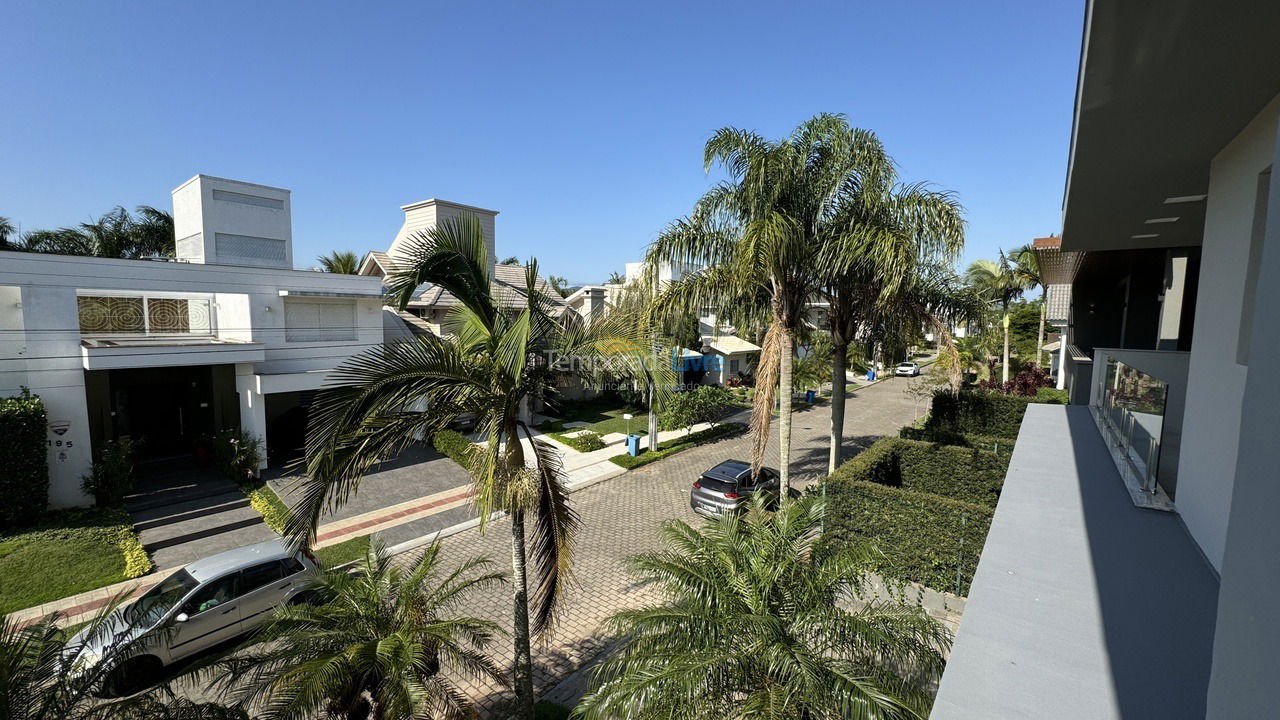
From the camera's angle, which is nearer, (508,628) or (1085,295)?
(508,628)

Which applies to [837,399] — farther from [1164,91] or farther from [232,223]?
[232,223]

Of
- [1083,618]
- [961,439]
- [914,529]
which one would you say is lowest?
[914,529]

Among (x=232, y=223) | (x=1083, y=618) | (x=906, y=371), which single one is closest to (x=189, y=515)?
(x=232, y=223)

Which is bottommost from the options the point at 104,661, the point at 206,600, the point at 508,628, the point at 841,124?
the point at 508,628

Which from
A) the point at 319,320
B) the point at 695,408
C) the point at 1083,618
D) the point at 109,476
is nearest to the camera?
the point at 1083,618

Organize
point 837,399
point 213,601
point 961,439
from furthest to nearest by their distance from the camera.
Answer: point 961,439 → point 837,399 → point 213,601

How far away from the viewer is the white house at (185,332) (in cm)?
1416

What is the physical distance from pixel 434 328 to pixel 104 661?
20.3m

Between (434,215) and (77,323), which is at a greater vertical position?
(434,215)

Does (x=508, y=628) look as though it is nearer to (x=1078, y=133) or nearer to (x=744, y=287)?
(x=744, y=287)

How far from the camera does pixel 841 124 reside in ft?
40.7

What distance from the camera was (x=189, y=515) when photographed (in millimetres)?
14469

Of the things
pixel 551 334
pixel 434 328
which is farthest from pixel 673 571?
pixel 434 328

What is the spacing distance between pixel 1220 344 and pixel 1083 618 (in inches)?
83.9
